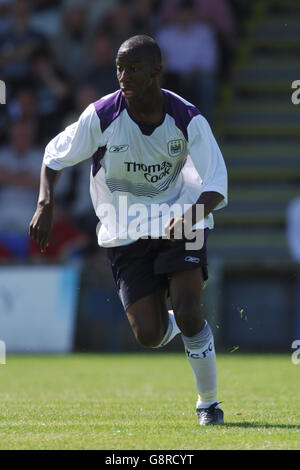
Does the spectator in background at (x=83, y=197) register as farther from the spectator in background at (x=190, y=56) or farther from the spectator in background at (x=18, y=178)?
the spectator in background at (x=190, y=56)

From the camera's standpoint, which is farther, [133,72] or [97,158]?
[97,158]

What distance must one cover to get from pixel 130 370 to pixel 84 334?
9.92 feet

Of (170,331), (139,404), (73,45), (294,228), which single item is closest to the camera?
(170,331)

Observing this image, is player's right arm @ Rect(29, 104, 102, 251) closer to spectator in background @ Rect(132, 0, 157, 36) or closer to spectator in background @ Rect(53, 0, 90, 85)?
spectator in background @ Rect(132, 0, 157, 36)

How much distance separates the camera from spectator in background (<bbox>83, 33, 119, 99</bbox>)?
15.0 metres

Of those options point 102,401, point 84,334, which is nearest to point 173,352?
point 84,334

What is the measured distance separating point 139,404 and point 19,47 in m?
10.2

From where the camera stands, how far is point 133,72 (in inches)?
221

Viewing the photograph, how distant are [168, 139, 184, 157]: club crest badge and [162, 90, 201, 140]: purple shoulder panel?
0.23 ft

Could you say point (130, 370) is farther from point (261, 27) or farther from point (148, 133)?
point (261, 27)

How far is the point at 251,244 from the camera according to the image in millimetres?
14891

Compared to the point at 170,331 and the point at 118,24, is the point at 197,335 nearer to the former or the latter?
the point at 170,331

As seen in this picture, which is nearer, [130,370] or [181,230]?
[181,230]

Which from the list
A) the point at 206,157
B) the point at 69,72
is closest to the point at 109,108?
the point at 206,157
